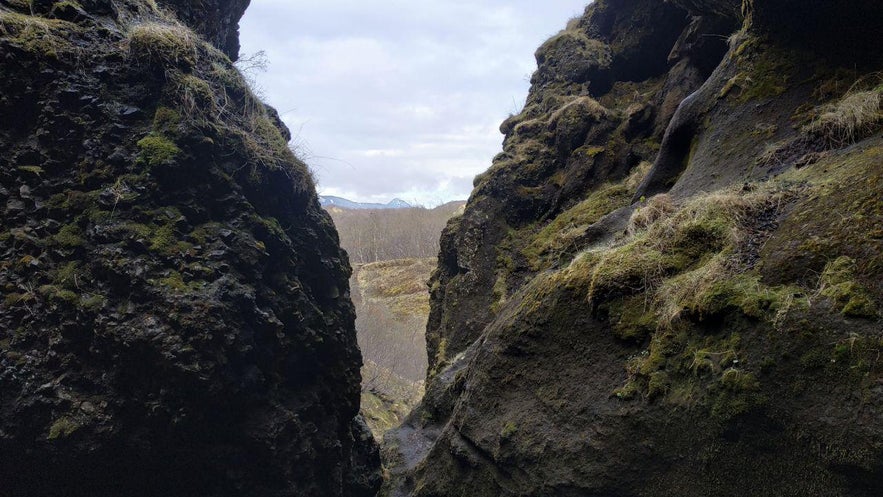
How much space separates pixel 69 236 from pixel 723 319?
6751mm

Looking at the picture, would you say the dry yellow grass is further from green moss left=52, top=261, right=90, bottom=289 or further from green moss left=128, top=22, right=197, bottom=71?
green moss left=52, top=261, right=90, bottom=289

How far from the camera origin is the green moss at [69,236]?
5.88 m

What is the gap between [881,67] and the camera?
5551 mm

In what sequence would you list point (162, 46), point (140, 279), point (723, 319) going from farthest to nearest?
point (162, 46) → point (140, 279) → point (723, 319)

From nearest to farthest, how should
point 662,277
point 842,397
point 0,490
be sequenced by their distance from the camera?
1. point 842,397
2. point 662,277
3. point 0,490

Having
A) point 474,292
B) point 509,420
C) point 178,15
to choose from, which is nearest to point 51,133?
point 178,15

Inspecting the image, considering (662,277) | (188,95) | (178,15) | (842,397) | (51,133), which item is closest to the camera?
(842,397)

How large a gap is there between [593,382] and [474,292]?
6.50 meters

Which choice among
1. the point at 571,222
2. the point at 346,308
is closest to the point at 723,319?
the point at 571,222

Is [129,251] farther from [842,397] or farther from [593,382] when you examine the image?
[842,397]

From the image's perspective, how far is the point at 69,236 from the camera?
594 cm

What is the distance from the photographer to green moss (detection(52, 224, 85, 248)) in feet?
19.3

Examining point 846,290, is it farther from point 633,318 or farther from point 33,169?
point 33,169

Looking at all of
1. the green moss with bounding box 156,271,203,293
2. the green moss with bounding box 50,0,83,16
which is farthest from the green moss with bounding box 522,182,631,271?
the green moss with bounding box 50,0,83,16
